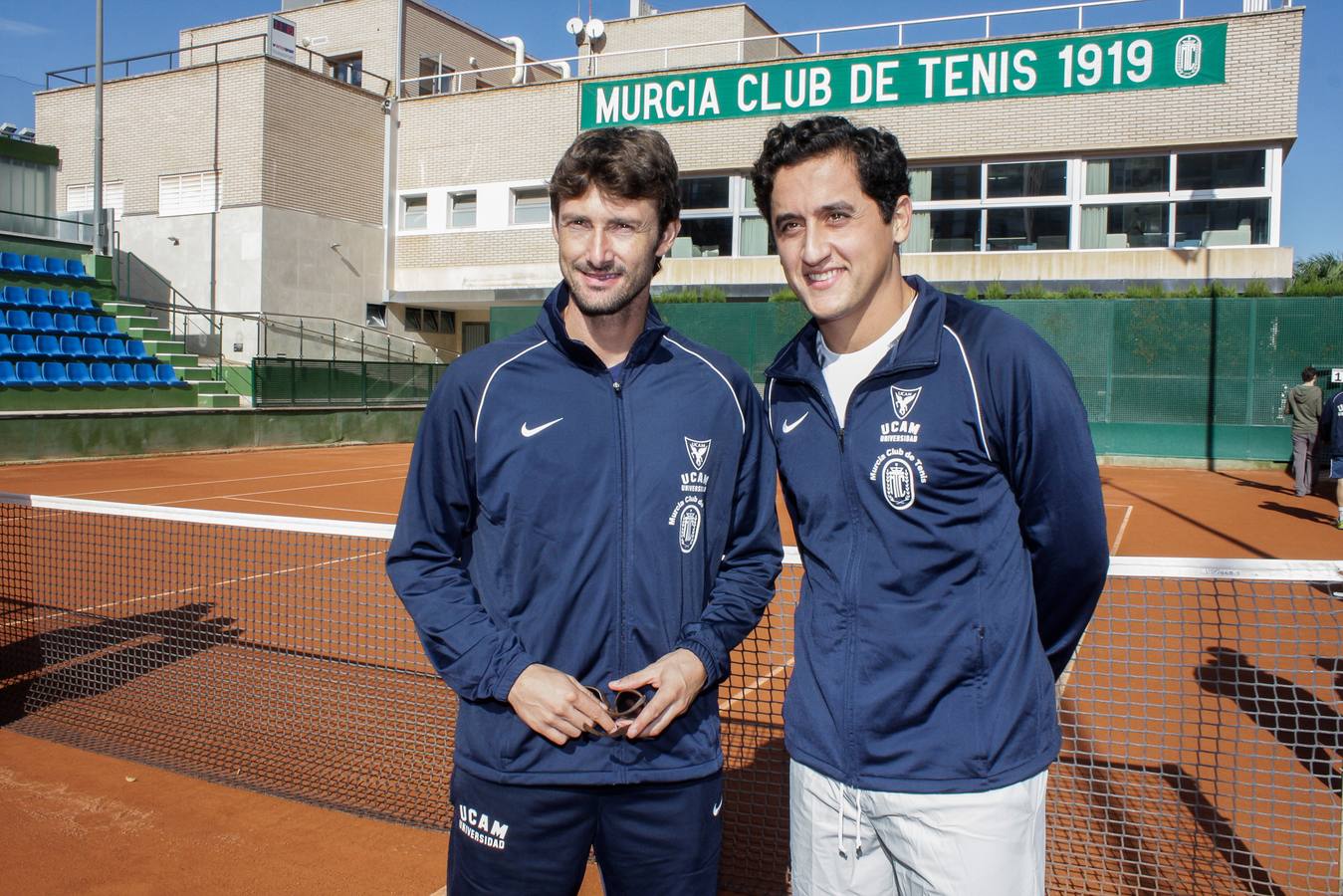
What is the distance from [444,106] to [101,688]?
2764 centimetres

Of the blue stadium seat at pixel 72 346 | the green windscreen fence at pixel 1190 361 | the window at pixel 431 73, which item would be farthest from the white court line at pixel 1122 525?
the window at pixel 431 73

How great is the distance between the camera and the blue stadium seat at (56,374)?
19.4 m

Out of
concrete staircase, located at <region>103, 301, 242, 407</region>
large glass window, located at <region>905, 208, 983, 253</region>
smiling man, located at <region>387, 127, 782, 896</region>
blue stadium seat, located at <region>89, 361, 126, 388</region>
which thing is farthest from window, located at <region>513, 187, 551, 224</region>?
smiling man, located at <region>387, 127, 782, 896</region>

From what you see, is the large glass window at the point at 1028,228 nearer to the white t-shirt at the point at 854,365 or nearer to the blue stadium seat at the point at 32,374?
the blue stadium seat at the point at 32,374

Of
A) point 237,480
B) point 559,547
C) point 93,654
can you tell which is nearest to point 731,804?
point 559,547

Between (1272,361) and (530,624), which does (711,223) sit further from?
(530,624)

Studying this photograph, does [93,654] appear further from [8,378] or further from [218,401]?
[218,401]

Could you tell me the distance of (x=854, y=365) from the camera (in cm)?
219

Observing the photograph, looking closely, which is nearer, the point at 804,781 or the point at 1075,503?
the point at 1075,503

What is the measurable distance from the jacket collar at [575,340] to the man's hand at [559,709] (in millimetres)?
725

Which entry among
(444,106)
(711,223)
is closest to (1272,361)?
(711,223)

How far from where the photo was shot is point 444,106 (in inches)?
1187

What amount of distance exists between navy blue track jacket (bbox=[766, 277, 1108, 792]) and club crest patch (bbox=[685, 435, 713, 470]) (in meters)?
0.32

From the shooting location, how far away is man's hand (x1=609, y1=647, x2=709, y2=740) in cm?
206
